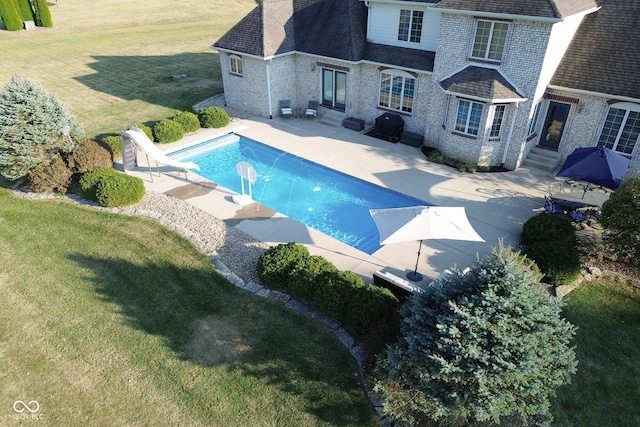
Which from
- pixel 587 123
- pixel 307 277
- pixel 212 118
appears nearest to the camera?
pixel 307 277

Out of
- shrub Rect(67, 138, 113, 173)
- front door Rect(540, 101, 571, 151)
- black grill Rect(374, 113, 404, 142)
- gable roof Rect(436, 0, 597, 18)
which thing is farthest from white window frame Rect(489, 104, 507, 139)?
shrub Rect(67, 138, 113, 173)

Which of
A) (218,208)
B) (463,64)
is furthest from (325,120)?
(218,208)

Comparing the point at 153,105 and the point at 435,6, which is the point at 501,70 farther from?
the point at 153,105

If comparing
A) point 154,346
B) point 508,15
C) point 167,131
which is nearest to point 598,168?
point 508,15

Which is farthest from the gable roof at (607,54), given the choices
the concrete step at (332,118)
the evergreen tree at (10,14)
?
the evergreen tree at (10,14)

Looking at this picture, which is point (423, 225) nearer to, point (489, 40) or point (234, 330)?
point (234, 330)

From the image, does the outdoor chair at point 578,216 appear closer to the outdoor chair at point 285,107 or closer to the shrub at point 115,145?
the outdoor chair at point 285,107
